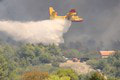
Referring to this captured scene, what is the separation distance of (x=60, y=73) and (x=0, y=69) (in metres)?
41.1

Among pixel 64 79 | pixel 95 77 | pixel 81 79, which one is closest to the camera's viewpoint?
pixel 95 77

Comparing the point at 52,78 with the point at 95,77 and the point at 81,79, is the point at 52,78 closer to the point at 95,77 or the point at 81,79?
the point at 95,77

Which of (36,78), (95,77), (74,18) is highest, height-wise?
(74,18)

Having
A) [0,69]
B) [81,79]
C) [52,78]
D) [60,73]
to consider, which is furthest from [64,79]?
[0,69]

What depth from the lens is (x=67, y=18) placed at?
7485 inches

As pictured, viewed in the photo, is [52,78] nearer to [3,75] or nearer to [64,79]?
[64,79]

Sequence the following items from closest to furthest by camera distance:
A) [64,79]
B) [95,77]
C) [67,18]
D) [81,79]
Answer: [95,77]
[64,79]
[81,79]
[67,18]

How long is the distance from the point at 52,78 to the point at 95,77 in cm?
2988

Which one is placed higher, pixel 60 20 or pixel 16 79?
pixel 60 20

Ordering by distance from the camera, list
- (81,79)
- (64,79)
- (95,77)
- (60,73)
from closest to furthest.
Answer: (95,77) < (64,79) < (60,73) < (81,79)

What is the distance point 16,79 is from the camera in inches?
7785

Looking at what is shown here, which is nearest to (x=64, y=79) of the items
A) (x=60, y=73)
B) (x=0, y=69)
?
(x=60, y=73)

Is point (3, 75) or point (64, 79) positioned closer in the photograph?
point (64, 79)

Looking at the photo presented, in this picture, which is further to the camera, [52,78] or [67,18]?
[67,18]
